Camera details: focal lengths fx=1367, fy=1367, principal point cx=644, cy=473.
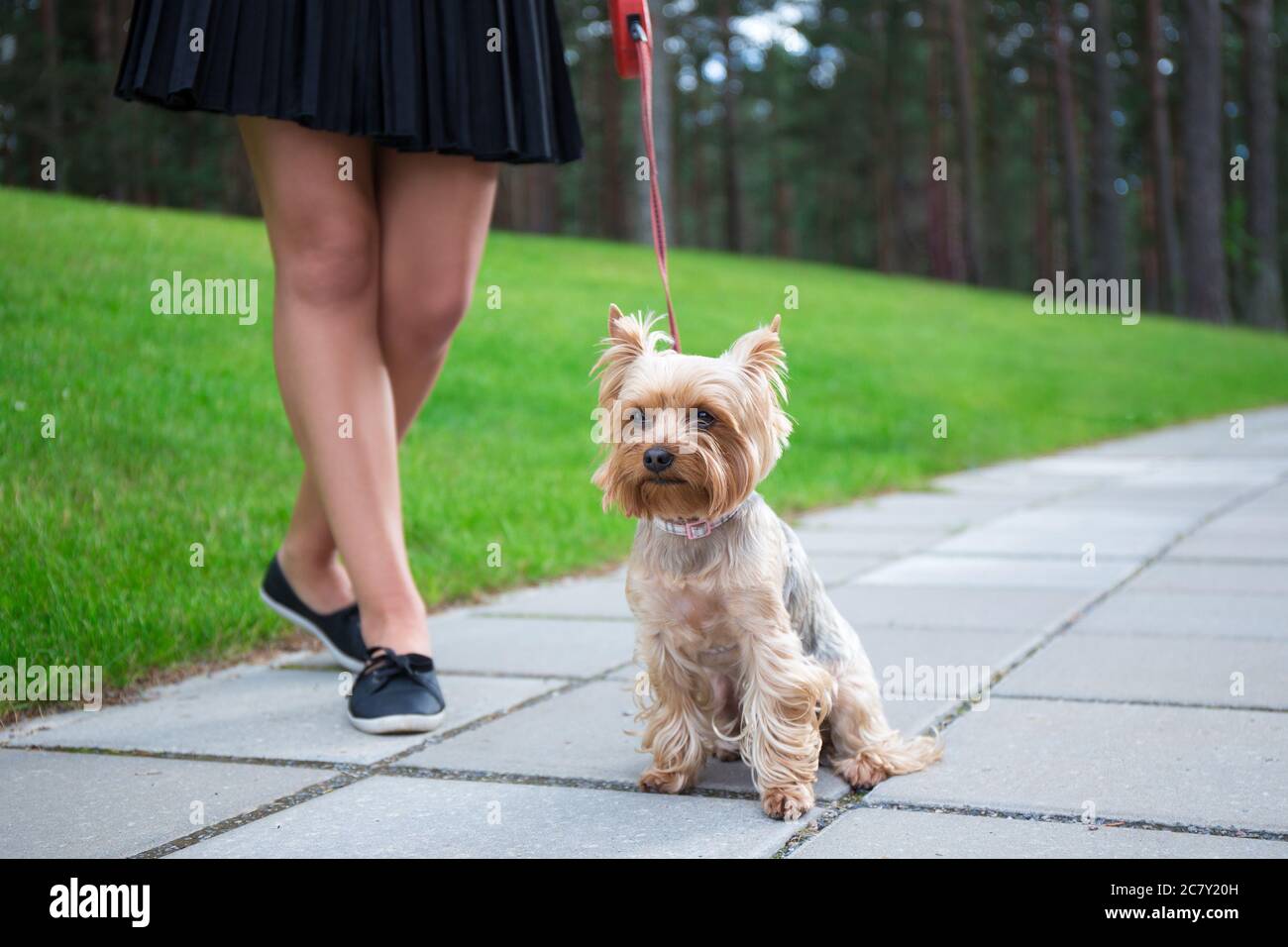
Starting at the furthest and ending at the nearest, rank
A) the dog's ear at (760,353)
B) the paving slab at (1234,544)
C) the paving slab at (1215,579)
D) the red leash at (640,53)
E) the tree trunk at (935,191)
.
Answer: the tree trunk at (935,191) → the paving slab at (1234,544) → the paving slab at (1215,579) → the red leash at (640,53) → the dog's ear at (760,353)

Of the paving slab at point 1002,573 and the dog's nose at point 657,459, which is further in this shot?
the paving slab at point 1002,573

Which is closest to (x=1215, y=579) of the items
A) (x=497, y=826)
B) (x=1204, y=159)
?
(x=497, y=826)

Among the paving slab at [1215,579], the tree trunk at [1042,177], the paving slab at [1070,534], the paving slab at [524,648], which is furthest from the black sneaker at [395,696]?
the tree trunk at [1042,177]

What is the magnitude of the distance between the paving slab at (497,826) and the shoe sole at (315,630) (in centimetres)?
105

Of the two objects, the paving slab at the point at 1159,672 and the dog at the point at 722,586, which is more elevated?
the dog at the point at 722,586

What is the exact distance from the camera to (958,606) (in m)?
5.10

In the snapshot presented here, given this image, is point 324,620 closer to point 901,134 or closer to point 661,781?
point 661,781

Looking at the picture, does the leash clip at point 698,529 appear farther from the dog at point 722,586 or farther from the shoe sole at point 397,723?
the shoe sole at point 397,723

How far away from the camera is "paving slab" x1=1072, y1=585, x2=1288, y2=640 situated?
180 inches

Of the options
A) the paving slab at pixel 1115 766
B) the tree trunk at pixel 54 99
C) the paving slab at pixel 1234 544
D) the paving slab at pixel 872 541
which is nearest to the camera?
the paving slab at pixel 1115 766

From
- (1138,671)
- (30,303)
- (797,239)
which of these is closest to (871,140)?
(797,239)

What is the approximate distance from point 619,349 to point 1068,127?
35416 mm

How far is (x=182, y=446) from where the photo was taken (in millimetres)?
6102

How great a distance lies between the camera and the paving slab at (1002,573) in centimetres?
554
